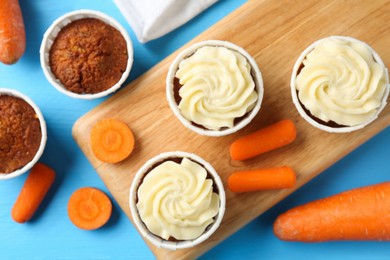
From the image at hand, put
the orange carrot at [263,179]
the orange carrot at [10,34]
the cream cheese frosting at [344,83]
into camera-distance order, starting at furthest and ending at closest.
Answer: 1. the orange carrot at [10,34]
2. the orange carrot at [263,179]
3. the cream cheese frosting at [344,83]

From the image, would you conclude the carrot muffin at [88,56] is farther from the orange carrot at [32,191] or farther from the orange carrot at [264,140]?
the orange carrot at [264,140]

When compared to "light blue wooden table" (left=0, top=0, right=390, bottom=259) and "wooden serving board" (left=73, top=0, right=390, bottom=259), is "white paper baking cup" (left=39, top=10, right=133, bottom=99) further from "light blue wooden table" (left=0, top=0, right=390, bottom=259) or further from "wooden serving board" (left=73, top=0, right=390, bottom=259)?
"light blue wooden table" (left=0, top=0, right=390, bottom=259)

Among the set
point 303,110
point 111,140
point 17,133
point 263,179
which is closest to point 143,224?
point 111,140

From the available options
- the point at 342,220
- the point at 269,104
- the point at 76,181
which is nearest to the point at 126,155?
the point at 76,181

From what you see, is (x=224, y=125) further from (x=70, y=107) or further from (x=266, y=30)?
(x=70, y=107)

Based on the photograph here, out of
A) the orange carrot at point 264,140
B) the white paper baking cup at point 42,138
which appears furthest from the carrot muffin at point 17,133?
the orange carrot at point 264,140

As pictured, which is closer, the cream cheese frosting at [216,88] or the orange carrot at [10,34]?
the cream cheese frosting at [216,88]

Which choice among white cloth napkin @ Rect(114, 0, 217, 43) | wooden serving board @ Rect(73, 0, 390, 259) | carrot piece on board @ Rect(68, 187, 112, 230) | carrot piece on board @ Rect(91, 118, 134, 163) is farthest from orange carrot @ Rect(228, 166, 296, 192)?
white cloth napkin @ Rect(114, 0, 217, 43)
